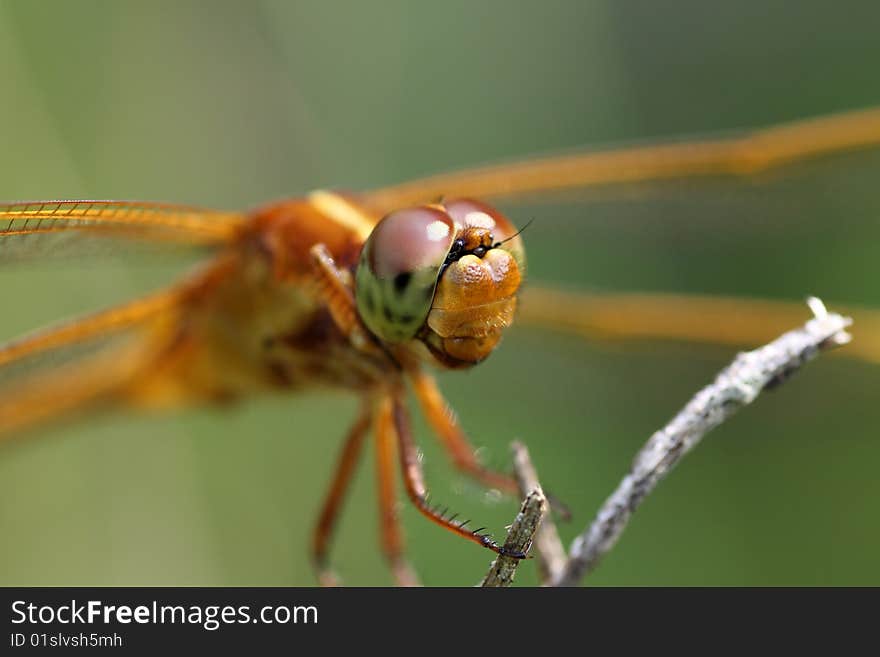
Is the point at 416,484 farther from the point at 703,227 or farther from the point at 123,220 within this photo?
the point at 703,227

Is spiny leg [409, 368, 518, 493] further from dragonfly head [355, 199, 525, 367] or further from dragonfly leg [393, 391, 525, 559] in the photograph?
dragonfly head [355, 199, 525, 367]

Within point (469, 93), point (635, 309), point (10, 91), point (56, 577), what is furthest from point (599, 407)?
point (10, 91)

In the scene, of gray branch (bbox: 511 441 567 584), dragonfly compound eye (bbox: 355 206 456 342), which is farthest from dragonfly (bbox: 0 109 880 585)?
gray branch (bbox: 511 441 567 584)

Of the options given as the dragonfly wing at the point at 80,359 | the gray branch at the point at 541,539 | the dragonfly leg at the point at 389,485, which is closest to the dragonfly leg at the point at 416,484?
the gray branch at the point at 541,539

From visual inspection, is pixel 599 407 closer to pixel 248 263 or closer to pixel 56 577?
pixel 248 263

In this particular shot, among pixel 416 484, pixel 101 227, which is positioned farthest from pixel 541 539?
pixel 101 227

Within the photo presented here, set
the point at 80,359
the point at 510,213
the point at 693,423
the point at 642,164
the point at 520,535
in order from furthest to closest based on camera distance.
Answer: the point at 80,359
the point at 510,213
the point at 642,164
the point at 693,423
the point at 520,535
